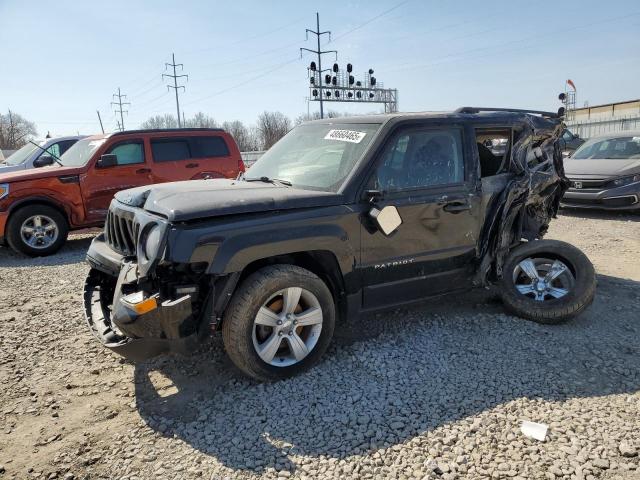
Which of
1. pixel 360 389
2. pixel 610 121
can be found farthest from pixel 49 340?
pixel 610 121

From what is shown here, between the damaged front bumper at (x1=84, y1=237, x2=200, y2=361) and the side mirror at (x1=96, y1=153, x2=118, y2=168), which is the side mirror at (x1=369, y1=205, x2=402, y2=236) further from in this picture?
the side mirror at (x1=96, y1=153, x2=118, y2=168)

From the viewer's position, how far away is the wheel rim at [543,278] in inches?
177

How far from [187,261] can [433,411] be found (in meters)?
1.81

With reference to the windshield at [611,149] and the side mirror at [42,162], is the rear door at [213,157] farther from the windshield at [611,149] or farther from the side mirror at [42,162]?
the windshield at [611,149]

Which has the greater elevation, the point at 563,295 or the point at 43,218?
the point at 43,218

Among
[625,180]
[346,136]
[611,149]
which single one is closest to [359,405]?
[346,136]

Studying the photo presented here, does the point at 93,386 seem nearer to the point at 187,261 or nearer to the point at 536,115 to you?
the point at 187,261

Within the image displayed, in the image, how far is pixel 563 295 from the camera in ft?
14.4

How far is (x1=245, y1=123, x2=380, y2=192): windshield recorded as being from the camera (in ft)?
12.5

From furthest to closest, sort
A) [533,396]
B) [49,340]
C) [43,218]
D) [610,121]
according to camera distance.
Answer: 1. [610,121]
2. [43,218]
3. [49,340]
4. [533,396]

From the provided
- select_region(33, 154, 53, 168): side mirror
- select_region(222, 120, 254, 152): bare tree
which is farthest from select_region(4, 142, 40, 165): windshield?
select_region(222, 120, 254, 152): bare tree

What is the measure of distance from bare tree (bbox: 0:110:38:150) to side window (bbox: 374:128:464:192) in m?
69.4

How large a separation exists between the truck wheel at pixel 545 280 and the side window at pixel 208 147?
20.8 ft

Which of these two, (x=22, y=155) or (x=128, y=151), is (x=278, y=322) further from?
(x=22, y=155)
